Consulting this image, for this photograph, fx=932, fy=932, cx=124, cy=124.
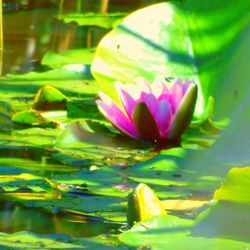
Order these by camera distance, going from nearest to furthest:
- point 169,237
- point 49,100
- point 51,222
Answer: point 169,237
point 51,222
point 49,100

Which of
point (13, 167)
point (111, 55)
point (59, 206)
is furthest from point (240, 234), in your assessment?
point (111, 55)

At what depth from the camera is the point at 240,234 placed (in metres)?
1.09

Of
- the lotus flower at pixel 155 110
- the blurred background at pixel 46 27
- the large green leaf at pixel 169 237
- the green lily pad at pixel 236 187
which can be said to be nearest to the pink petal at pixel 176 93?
the lotus flower at pixel 155 110

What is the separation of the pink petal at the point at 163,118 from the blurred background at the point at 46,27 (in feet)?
2.94

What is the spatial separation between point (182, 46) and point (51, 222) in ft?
2.84

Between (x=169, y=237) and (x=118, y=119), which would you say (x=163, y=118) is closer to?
(x=118, y=119)

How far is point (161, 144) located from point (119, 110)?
0.35 ft

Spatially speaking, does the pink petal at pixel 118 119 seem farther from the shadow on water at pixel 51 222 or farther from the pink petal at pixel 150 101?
the shadow on water at pixel 51 222

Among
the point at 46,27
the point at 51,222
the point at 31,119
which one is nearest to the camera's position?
the point at 51,222

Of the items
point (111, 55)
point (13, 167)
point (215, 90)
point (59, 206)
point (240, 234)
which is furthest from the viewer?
point (111, 55)

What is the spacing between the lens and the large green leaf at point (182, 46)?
200cm

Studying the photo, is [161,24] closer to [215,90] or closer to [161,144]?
[215,90]

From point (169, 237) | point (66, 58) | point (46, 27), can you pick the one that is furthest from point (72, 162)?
point (46, 27)

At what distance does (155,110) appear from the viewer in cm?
183
